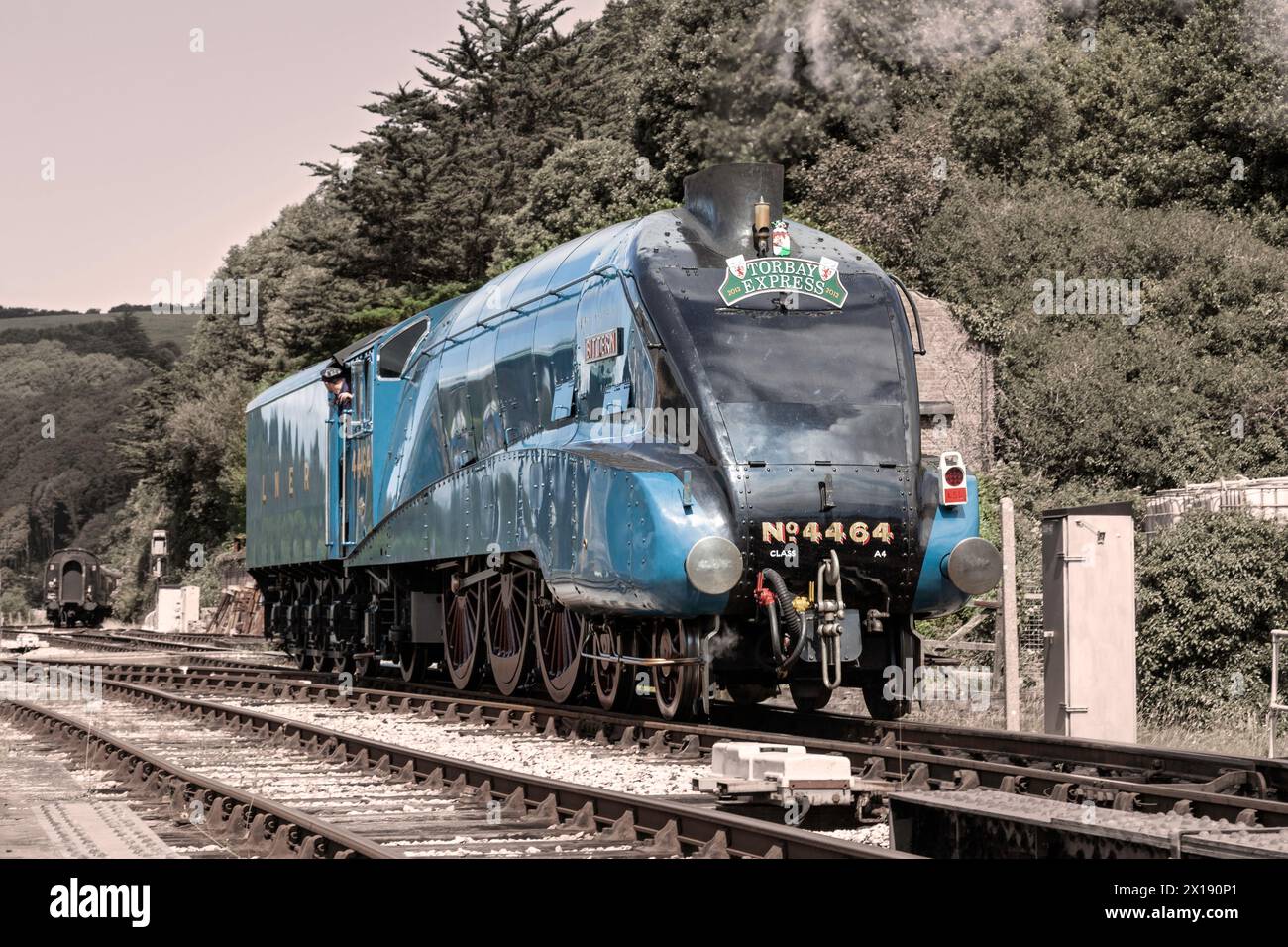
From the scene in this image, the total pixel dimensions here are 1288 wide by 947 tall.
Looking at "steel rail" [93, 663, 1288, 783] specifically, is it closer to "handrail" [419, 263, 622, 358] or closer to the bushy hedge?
"handrail" [419, 263, 622, 358]

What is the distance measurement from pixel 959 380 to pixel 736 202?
16643mm

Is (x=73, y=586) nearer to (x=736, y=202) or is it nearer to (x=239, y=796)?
(x=736, y=202)

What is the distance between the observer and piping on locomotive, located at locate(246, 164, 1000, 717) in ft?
38.8

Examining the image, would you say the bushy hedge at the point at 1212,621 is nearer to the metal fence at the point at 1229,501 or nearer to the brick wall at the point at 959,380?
the metal fence at the point at 1229,501

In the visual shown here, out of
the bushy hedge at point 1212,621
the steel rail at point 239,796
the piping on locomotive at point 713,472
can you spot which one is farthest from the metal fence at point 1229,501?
the steel rail at point 239,796

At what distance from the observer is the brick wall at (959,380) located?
93.6ft

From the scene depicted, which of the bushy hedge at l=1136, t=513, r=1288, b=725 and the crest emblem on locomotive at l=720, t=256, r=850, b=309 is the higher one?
the crest emblem on locomotive at l=720, t=256, r=850, b=309

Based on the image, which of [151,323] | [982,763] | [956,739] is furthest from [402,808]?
[151,323]

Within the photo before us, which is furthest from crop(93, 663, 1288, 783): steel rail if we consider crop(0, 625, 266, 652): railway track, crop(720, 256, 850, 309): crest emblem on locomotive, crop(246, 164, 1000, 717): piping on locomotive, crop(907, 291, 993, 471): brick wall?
crop(0, 625, 266, 652): railway track

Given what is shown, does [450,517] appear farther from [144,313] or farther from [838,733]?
[144,313]

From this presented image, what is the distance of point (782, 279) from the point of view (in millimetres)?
12734

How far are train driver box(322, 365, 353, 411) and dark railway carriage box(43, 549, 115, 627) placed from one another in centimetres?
3724

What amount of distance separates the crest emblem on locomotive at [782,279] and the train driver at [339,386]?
370 inches

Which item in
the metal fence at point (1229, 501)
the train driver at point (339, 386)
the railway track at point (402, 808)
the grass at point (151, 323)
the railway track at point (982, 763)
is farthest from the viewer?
the grass at point (151, 323)
